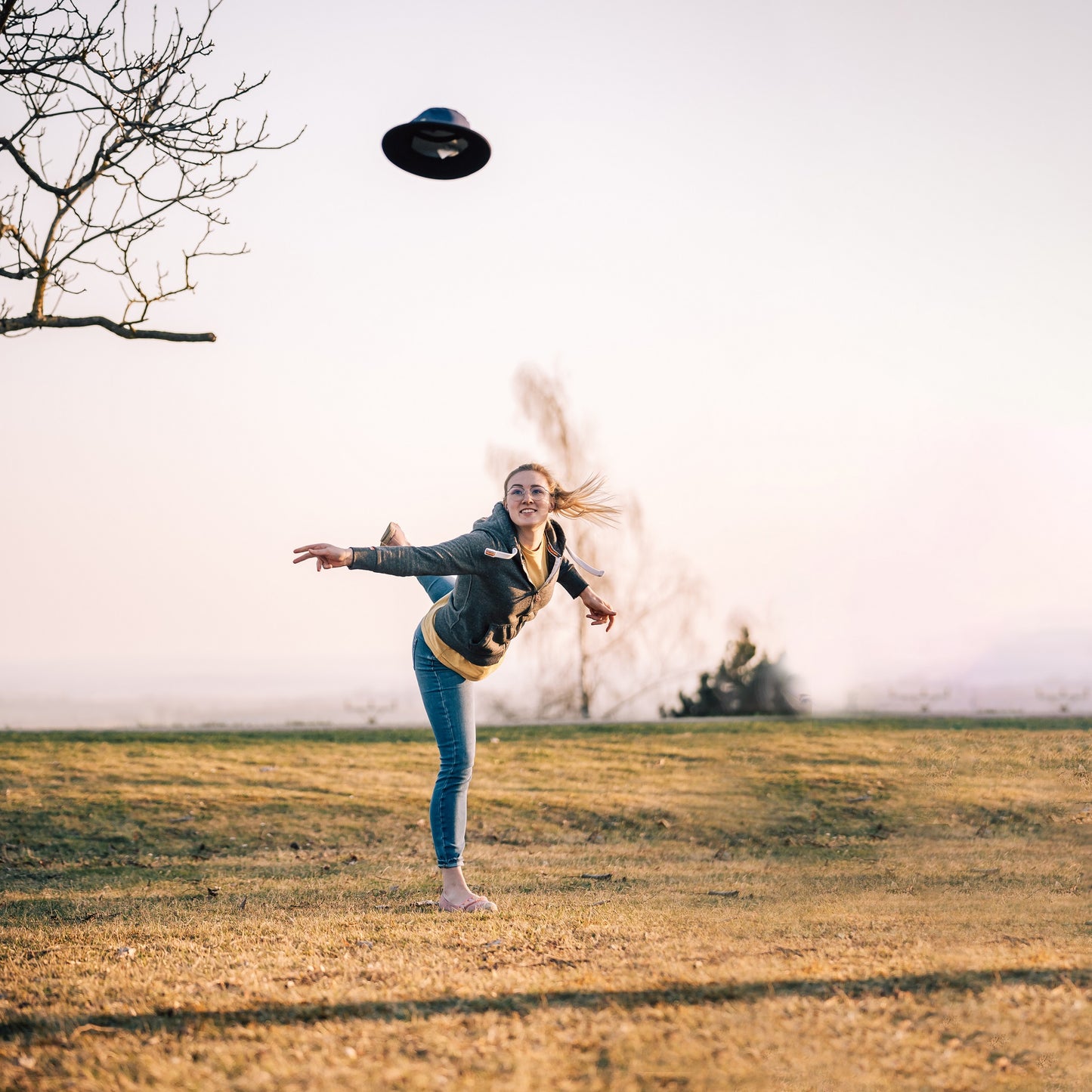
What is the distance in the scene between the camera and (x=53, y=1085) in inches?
128

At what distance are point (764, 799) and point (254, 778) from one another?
21.1ft

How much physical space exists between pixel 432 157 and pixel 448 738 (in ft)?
12.3

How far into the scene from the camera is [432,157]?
264 inches

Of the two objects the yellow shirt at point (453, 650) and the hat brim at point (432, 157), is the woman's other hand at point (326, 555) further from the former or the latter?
the hat brim at point (432, 157)

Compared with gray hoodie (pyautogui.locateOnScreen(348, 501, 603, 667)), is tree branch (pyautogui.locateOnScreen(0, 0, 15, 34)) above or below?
above

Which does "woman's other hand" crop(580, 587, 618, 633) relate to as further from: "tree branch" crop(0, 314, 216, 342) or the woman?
"tree branch" crop(0, 314, 216, 342)

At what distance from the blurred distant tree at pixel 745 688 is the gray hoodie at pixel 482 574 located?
1374 centimetres

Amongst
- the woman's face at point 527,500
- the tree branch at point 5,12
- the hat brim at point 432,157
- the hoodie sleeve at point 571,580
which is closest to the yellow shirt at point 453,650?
the woman's face at point 527,500

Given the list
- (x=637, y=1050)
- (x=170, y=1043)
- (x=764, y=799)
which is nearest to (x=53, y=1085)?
(x=170, y=1043)

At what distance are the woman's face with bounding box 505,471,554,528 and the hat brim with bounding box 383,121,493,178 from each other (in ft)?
7.05

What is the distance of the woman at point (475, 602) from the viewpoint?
6.04m

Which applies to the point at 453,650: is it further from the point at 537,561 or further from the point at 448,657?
the point at 537,561

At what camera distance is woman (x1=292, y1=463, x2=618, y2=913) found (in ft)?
19.8

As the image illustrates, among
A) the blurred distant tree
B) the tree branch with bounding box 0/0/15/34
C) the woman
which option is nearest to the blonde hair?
the woman
